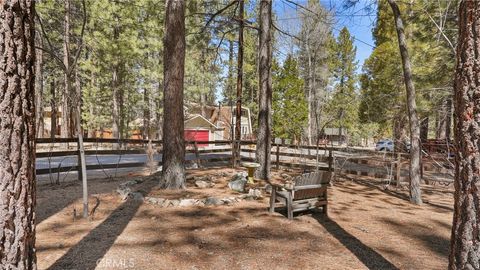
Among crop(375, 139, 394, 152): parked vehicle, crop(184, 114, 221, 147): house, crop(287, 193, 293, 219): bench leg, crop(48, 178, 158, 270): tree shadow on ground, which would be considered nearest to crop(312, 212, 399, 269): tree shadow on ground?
crop(287, 193, 293, 219): bench leg

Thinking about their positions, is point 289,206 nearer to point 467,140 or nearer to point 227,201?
point 227,201

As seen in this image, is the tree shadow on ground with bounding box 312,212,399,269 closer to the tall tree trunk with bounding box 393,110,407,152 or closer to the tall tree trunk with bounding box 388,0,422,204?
the tall tree trunk with bounding box 388,0,422,204

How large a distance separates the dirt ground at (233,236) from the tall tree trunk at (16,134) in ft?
5.47

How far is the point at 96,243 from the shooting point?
4.34 m

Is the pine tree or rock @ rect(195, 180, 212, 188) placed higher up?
the pine tree

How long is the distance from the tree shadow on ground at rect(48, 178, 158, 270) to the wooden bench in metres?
2.89

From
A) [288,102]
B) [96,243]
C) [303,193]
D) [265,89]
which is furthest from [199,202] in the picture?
[288,102]

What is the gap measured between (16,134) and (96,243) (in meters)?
2.76

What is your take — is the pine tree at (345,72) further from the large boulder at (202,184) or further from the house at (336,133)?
the large boulder at (202,184)

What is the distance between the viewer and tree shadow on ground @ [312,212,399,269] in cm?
396

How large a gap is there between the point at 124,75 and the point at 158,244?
774 inches

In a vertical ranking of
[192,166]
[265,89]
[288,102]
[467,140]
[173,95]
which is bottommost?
[192,166]

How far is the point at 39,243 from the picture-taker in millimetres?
4270

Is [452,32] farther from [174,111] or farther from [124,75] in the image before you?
[124,75]
